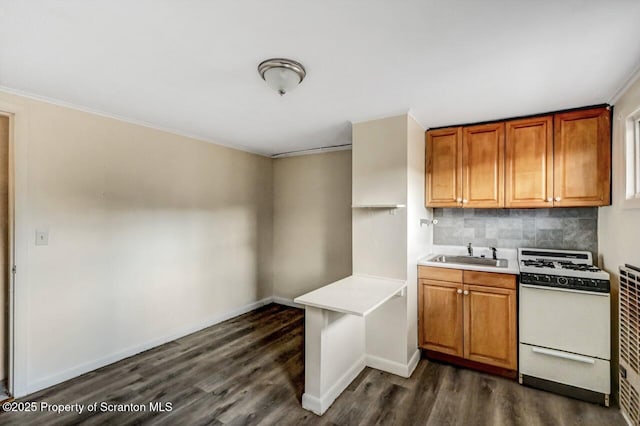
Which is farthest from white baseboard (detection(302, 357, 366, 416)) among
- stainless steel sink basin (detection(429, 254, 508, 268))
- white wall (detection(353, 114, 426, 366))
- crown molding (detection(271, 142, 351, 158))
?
crown molding (detection(271, 142, 351, 158))

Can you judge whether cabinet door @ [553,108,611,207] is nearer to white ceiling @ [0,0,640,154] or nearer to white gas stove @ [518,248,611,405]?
white ceiling @ [0,0,640,154]

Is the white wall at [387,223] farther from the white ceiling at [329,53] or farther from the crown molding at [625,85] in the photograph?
the crown molding at [625,85]

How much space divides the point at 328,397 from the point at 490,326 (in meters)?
1.52

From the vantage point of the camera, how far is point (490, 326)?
8.56 ft

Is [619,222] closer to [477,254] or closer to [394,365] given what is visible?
[477,254]

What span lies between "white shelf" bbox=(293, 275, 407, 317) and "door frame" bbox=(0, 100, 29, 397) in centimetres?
208

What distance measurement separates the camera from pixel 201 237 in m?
3.62

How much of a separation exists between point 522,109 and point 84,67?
3.26m

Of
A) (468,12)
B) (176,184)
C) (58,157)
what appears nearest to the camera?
(468,12)

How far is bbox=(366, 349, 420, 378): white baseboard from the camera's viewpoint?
8.54 ft

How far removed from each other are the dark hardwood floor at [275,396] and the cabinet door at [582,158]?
1587 mm

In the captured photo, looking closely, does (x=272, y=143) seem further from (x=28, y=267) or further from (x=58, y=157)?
(x=28, y=267)

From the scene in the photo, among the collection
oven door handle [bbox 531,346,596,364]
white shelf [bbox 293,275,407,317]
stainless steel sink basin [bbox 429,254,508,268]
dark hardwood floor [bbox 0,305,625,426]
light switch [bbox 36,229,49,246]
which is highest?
light switch [bbox 36,229,49,246]

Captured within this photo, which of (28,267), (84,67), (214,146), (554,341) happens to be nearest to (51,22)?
(84,67)
